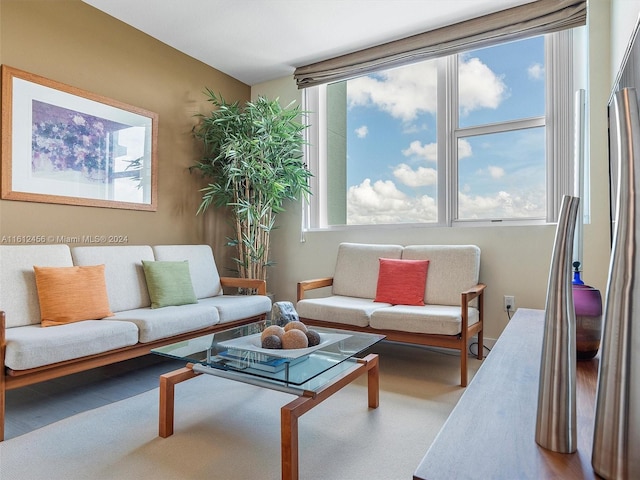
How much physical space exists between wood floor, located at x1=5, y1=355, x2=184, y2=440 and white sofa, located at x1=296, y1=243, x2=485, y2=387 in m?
1.21

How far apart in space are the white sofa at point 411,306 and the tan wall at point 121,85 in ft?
4.85

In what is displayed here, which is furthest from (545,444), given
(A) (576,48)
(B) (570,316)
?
(A) (576,48)

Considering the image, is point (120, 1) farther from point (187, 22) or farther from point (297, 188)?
point (297, 188)

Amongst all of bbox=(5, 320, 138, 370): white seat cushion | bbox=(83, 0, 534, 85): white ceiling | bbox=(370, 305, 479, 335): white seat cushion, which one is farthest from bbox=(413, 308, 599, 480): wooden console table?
bbox=(83, 0, 534, 85): white ceiling

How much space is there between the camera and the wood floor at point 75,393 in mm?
2008

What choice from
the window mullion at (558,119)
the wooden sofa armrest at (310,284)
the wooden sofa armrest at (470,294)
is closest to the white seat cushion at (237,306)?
the wooden sofa armrest at (310,284)

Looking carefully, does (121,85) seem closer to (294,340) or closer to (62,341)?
(62,341)

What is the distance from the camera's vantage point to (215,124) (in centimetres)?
374

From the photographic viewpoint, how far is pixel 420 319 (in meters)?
2.56

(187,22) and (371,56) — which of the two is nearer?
(187,22)

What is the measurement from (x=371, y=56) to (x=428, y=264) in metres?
2.02

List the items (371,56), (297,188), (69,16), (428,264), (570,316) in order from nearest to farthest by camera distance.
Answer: (570,316)
(69,16)
(428,264)
(371,56)
(297,188)

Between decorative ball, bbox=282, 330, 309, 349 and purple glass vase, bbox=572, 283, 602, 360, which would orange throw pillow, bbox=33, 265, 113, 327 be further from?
purple glass vase, bbox=572, 283, 602, 360

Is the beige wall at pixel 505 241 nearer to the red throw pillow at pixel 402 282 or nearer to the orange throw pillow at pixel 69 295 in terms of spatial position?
the red throw pillow at pixel 402 282
